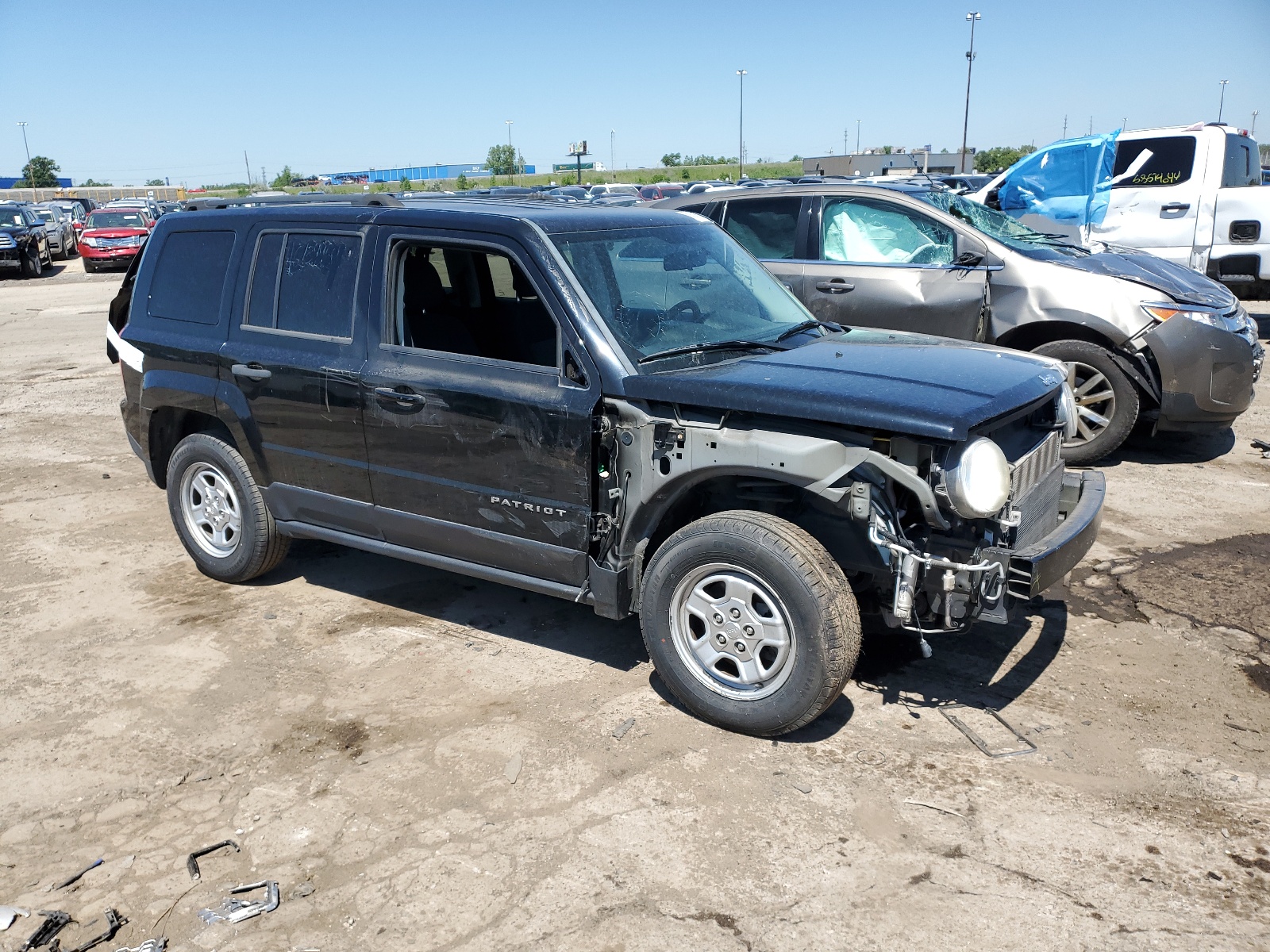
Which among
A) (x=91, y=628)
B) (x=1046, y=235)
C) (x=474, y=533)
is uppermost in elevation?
(x=1046, y=235)

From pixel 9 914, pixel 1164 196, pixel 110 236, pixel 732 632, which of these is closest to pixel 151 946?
pixel 9 914

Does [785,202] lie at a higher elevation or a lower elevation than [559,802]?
higher

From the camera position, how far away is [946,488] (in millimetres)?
3402

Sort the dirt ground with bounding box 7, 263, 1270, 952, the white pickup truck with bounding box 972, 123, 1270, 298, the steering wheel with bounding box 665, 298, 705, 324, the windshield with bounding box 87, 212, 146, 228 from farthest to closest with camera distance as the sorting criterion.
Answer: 1. the windshield with bounding box 87, 212, 146, 228
2. the white pickup truck with bounding box 972, 123, 1270, 298
3. the steering wheel with bounding box 665, 298, 705, 324
4. the dirt ground with bounding box 7, 263, 1270, 952

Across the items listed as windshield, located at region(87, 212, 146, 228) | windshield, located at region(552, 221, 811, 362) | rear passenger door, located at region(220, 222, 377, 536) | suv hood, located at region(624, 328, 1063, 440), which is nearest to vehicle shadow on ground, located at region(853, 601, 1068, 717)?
suv hood, located at region(624, 328, 1063, 440)

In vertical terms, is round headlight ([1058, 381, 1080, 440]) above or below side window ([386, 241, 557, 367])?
below

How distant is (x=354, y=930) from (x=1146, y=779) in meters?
2.63

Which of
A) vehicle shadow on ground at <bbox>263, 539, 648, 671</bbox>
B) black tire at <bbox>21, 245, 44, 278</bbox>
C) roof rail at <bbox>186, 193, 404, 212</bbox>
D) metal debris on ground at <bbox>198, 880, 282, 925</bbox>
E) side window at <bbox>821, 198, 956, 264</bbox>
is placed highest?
roof rail at <bbox>186, 193, 404, 212</bbox>

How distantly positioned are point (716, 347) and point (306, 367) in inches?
74.3

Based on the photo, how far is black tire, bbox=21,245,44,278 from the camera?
26.0 metres

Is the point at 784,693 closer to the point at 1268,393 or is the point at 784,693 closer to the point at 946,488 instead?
the point at 946,488

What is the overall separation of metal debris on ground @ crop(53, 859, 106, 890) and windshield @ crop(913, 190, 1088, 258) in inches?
258

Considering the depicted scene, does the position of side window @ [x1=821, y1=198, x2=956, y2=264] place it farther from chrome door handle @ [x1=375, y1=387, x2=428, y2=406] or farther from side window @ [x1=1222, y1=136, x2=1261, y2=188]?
side window @ [x1=1222, y1=136, x2=1261, y2=188]

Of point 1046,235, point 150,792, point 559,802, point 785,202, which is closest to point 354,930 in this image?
point 559,802
